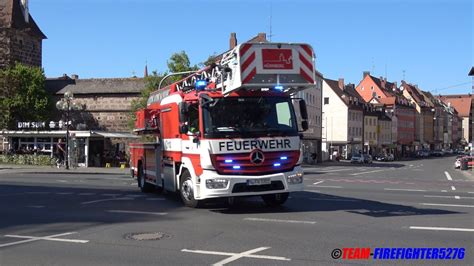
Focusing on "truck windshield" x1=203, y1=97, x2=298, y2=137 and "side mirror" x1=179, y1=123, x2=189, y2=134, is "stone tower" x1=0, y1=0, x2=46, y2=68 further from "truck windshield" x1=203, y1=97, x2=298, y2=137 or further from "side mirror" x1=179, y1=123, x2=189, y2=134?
"truck windshield" x1=203, y1=97, x2=298, y2=137

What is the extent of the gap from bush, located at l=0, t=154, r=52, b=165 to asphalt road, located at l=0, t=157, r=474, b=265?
31.0 metres

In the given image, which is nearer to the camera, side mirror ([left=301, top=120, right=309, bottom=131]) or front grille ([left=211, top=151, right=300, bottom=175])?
front grille ([left=211, top=151, right=300, bottom=175])

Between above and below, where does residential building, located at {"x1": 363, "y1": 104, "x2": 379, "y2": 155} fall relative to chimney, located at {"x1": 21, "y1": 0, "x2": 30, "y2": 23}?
below

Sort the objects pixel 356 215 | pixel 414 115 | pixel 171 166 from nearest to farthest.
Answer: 1. pixel 356 215
2. pixel 171 166
3. pixel 414 115

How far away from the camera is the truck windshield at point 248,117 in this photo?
13258 mm

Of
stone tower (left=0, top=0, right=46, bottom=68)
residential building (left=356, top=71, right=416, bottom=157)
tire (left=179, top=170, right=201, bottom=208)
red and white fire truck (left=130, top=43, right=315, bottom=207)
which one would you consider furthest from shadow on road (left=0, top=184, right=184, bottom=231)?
residential building (left=356, top=71, right=416, bottom=157)

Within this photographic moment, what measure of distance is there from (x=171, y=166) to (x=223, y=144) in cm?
306

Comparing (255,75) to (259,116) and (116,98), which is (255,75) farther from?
(116,98)

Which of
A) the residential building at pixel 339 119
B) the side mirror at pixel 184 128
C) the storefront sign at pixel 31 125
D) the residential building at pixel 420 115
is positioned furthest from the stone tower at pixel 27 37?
the residential building at pixel 420 115

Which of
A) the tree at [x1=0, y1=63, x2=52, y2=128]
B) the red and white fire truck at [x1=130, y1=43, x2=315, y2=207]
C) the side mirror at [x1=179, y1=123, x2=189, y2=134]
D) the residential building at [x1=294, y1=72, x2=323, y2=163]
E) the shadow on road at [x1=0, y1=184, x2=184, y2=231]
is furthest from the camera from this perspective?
the residential building at [x1=294, y1=72, x2=323, y2=163]

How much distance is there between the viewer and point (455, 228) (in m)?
11.1

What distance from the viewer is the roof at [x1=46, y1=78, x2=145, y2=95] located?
206 ft

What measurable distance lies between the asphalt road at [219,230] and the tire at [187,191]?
234 millimetres

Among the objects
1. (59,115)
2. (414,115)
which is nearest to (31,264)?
(59,115)
